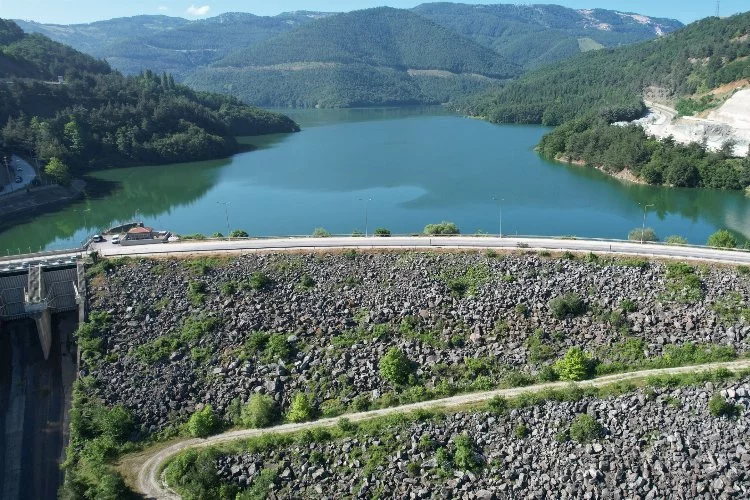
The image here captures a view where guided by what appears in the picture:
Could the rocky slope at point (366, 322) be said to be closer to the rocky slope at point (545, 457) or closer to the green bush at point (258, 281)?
the green bush at point (258, 281)

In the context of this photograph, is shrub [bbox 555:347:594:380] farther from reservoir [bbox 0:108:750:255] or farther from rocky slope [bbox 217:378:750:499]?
reservoir [bbox 0:108:750:255]

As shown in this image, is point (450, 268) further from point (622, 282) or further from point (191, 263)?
point (191, 263)

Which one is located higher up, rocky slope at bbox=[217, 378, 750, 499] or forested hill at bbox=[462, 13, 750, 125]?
forested hill at bbox=[462, 13, 750, 125]

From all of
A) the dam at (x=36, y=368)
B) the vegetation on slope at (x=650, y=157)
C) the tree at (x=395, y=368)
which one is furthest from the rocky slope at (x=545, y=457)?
the vegetation on slope at (x=650, y=157)

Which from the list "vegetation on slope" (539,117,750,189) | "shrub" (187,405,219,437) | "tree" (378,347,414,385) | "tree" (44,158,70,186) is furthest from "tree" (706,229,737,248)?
"tree" (44,158,70,186)

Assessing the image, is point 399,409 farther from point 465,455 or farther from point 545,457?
point 545,457

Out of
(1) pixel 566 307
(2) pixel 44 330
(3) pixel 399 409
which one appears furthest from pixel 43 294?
(1) pixel 566 307
